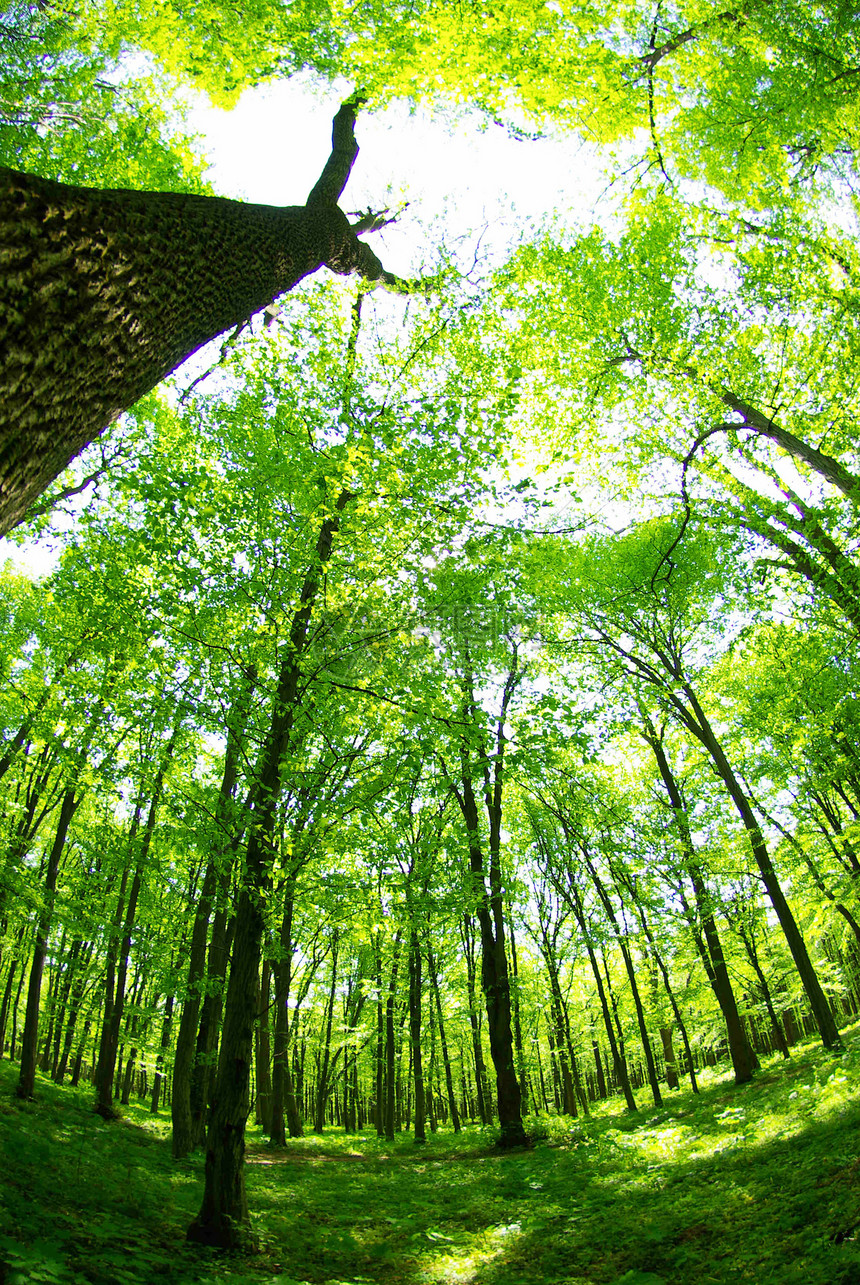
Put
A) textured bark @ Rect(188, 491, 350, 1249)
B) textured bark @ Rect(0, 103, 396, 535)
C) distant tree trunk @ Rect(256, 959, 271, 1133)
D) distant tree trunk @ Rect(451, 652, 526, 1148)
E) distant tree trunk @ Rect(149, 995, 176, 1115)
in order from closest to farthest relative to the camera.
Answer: textured bark @ Rect(0, 103, 396, 535), textured bark @ Rect(188, 491, 350, 1249), distant tree trunk @ Rect(451, 652, 526, 1148), distant tree trunk @ Rect(149, 995, 176, 1115), distant tree trunk @ Rect(256, 959, 271, 1133)

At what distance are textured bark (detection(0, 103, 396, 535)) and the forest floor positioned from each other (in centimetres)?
433

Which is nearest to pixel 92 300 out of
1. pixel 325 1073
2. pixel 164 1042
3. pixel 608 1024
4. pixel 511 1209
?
pixel 511 1209

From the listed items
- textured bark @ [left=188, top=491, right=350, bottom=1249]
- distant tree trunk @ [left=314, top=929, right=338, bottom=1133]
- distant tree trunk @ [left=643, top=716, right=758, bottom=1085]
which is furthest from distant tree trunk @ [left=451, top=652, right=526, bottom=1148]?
distant tree trunk @ [left=314, top=929, right=338, bottom=1133]

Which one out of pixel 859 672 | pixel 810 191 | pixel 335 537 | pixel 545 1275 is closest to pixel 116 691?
pixel 335 537

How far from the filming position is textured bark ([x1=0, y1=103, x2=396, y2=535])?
224 cm

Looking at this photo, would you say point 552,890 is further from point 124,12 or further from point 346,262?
point 124,12

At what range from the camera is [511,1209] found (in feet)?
25.1

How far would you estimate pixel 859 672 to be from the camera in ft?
42.0

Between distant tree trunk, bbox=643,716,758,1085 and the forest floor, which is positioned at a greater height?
distant tree trunk, bbox=643,716,758,1085

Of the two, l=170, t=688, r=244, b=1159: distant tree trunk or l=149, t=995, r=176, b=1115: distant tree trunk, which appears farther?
l=149, t=995, r=176, b=1115: distant tree trunk

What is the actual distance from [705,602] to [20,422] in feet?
53.4

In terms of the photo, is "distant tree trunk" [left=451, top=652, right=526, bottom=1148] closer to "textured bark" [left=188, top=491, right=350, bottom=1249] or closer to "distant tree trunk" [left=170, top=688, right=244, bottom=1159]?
"textured bark" [left=188, top=491, right=350, bottom=1249]

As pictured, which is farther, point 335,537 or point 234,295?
point 335,537

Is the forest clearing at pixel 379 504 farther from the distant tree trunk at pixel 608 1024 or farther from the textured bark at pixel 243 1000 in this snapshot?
the distant tree trunk at pixel 608 1024
